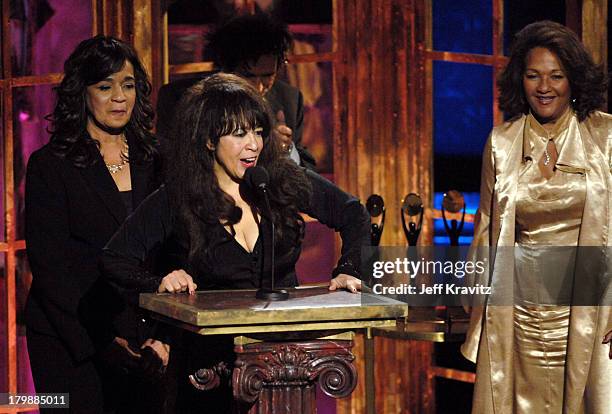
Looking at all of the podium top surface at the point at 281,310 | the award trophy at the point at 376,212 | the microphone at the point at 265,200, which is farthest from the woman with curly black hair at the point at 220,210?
the award trophy at the point at 376,212

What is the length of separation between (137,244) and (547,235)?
63.3 inches

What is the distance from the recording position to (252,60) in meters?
4.07

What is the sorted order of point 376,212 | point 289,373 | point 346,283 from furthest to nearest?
1. point 376,212
2. point 346,283
3. point 289,373

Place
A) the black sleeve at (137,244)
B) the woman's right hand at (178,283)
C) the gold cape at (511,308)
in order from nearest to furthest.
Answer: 1. the woman's right hand at (178,283)
2. the black sleeve at (137,244)
3. the gold cape at (511,308)

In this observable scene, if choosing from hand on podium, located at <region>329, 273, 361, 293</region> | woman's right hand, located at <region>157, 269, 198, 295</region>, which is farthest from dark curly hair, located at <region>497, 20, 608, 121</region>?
woman's right hand, located at <region>157, 269, 198, 295</region>

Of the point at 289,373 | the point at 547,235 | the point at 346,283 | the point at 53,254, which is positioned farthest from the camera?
the point at 547,235

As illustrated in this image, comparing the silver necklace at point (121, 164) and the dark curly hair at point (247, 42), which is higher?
the dark curly hair at point (247, 42)

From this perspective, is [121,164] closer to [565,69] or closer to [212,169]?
[212,169]

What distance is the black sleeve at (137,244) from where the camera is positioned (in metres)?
3.03

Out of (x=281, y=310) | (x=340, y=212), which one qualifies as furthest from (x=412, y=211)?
(x=281, y=310)

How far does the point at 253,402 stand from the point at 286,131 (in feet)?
5.14

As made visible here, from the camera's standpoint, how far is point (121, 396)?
3455 mm

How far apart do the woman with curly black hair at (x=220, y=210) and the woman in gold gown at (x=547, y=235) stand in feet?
2.97

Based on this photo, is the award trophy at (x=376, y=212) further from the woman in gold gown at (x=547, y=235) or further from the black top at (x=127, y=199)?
the black top at (x=127, y=199)
